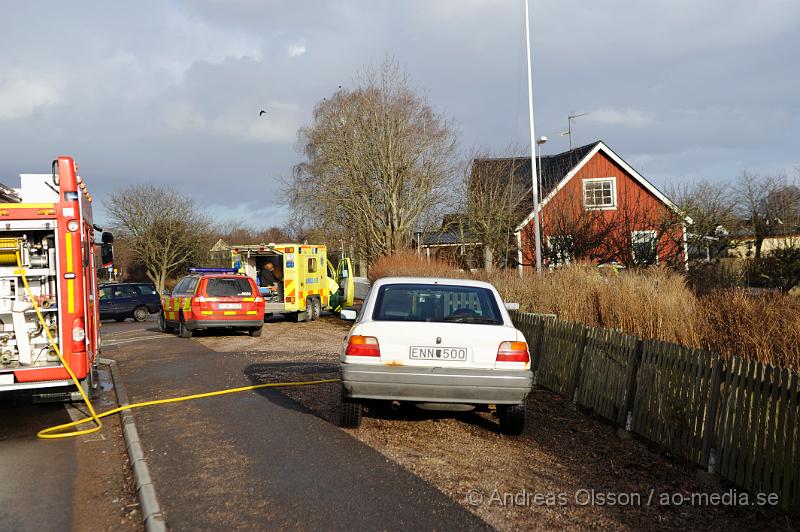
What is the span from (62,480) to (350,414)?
2697mm

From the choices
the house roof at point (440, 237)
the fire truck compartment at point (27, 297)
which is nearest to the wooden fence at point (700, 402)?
the fire truck compartment at point (27, 297)

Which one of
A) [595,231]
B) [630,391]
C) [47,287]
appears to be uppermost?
[595,231]

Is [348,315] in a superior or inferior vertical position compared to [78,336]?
superior

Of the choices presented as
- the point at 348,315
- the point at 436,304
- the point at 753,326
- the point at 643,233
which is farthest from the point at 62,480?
the point at 643,233

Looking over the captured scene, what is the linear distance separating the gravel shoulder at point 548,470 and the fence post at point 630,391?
0.19 meters

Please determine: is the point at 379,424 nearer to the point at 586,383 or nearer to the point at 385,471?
the point at 385,471

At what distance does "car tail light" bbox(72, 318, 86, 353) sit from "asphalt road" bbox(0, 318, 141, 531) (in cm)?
82

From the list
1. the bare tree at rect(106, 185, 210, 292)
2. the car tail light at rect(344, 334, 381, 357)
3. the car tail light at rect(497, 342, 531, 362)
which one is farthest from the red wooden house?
the bare tree at rect(106, 185, 210, 292)

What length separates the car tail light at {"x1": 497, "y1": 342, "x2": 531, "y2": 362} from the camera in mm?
6805

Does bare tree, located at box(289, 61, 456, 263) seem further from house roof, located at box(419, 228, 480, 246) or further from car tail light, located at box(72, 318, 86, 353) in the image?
car tail light, located at box(72, 318, 86, 353)

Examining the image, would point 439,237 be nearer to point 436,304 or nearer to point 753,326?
point 753,326

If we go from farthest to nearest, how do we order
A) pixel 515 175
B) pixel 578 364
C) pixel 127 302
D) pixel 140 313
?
pixel 140 313 → pixel 127 302 → pixel 515 175 → pixel 578 364

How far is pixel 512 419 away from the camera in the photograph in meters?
7.21

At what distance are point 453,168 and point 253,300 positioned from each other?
15908mm
